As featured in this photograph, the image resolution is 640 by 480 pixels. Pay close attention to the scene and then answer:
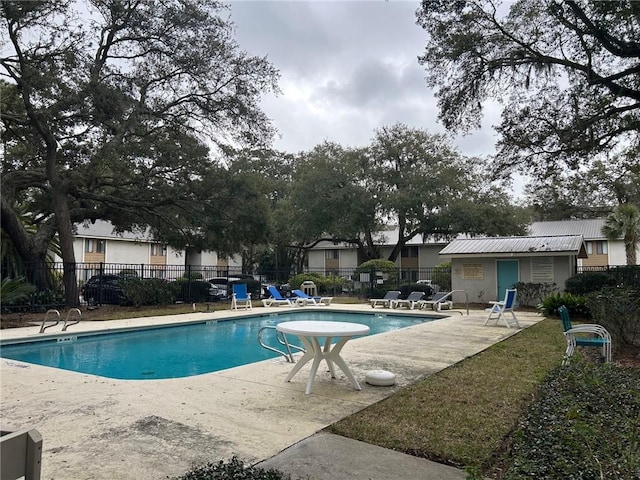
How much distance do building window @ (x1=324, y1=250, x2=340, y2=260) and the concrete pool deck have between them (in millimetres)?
34381

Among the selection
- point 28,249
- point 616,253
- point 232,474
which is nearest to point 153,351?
point 232,474

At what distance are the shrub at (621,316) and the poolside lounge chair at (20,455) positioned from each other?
848 centimetres

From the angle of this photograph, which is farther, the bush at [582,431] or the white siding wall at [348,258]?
the white siding wall at [348,258]

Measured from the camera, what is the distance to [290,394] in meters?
5.47

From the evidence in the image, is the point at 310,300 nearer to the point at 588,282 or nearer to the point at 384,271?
the point at 384,271

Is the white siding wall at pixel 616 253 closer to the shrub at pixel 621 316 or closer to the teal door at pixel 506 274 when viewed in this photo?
the teal door at pixel 506 274

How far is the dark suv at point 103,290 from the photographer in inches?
675

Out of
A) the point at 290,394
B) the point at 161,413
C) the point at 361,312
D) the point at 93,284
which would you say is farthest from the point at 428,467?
the point at 93,284

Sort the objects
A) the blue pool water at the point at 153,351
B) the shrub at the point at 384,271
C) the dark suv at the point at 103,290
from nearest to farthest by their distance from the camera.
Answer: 1. the blue pool water at the point at 153,351
2. the dark suv at the point at 103,290
3. the shrub at the point at 384,271

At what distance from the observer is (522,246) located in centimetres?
1891

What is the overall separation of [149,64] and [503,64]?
1226 centimetres

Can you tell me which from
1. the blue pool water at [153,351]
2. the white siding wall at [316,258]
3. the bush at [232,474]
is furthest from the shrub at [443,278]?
the bush at [232,474]

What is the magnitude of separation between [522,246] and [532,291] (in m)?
1.92

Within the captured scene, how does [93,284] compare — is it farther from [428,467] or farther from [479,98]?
[428,467]
